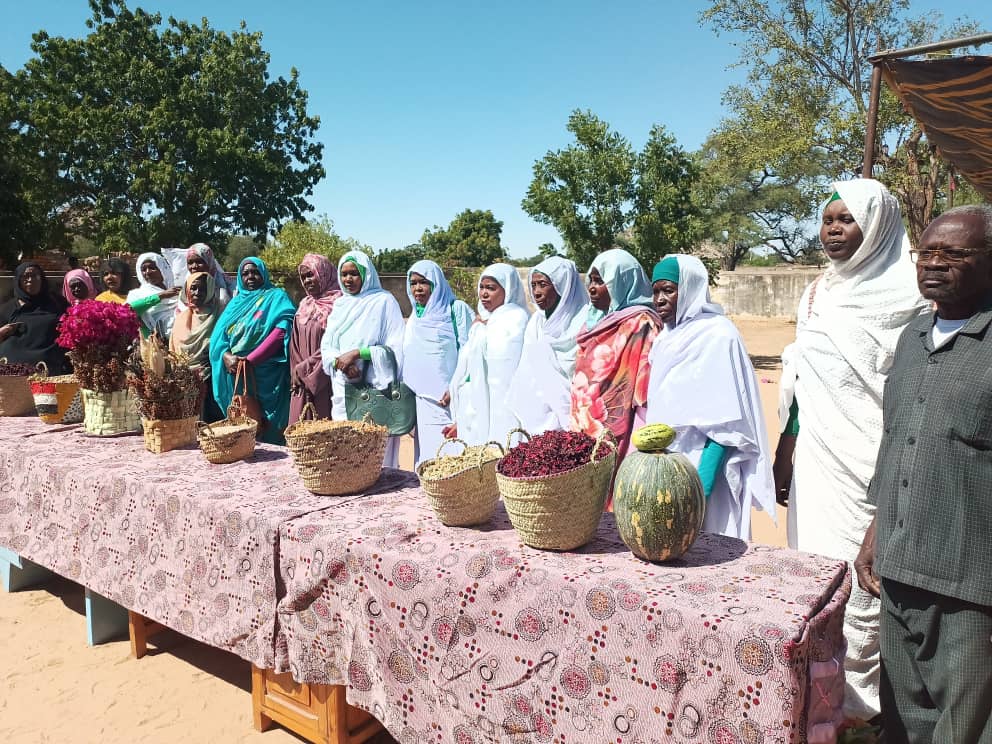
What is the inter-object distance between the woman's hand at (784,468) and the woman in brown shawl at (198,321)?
378 cm

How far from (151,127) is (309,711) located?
66.9 feet

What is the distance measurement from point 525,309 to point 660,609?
2.71 metres

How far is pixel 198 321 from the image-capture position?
16.0 feet

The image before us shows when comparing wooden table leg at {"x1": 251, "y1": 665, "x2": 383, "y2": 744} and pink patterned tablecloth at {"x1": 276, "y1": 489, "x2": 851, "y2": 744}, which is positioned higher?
pink patterned tablecloth at {"x1": 276, "y1": 489, "x2": 851, "y2": 744}

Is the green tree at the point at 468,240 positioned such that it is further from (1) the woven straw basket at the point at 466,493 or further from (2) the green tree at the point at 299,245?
(1) the woven straw basket at the point at 466,493

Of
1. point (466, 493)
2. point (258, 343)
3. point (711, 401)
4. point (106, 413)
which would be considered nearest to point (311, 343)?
point (258, 343)

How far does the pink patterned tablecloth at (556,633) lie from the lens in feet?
4.78

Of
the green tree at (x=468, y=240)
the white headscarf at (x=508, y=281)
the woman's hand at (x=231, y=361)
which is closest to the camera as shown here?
the white headscarf at (x=508, y=281)

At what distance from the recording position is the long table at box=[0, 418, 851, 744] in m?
1.48

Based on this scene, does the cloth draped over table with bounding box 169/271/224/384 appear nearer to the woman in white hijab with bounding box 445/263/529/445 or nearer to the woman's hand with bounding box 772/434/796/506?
the woman in white hijab with bounding box 445/263/529/445

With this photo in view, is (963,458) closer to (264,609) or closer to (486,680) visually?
(486,680)

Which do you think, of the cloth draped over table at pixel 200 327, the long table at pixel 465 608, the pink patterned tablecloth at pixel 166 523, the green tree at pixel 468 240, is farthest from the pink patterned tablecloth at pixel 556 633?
the green tree at pixel 468 240

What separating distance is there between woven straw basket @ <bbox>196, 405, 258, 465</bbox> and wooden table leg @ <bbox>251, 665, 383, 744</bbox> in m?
0.93

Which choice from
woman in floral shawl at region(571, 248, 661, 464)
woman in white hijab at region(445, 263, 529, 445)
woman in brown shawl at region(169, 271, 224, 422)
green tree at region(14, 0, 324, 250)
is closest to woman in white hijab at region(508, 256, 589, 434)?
woman in white hijab at region(445, 263, 529, 445)
